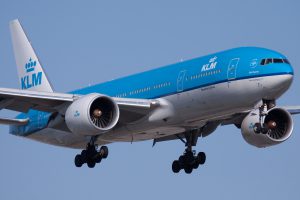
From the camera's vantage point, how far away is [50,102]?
51125mm

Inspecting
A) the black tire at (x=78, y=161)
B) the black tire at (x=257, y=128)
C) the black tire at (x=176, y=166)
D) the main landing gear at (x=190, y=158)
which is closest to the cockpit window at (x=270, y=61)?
the black tire at (x=257, y=128)

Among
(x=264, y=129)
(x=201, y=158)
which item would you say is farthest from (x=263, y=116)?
(x=201, y=158)

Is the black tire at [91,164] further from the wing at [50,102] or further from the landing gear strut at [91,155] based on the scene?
the wing at [50,102]

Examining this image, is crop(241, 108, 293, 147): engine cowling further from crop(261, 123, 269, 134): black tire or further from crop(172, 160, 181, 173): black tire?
crop(172, 160, 181, 173): black tire

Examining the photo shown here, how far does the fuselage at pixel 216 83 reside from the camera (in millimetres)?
47781

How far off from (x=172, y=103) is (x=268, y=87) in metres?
5.48

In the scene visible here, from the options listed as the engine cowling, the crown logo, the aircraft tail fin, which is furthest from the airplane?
the crown logo

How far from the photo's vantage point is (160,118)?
51.0 meters

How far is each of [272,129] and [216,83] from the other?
17.1ft

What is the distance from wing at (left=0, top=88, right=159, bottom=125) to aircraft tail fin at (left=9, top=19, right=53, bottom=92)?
25.7 ft

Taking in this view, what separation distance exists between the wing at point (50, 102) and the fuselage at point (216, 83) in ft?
2.66

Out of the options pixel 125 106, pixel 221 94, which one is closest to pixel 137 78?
pixel 125 106

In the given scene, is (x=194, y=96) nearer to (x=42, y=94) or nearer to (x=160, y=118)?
(x=160, y=118)

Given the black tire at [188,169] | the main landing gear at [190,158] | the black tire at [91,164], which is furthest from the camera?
the black tire at [188,169]
